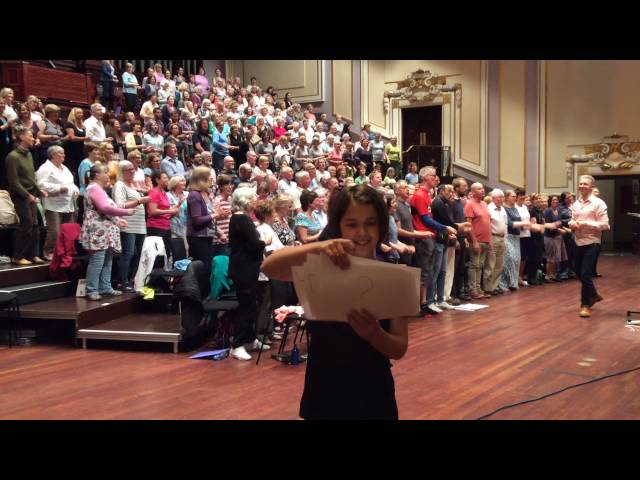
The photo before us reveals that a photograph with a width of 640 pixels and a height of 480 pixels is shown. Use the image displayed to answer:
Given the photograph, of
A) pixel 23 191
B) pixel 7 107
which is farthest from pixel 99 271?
pixel 7 107

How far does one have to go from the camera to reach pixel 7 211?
652cm

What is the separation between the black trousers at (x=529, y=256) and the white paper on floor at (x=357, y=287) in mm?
8433

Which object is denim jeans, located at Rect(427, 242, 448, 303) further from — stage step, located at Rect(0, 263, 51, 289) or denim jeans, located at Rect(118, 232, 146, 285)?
stage step, located at Rect(0, 263, 51, 289)

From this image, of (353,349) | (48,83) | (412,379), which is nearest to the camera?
(353,349)

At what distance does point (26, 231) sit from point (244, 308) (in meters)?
3.01

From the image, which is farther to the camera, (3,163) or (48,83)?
(48,83)

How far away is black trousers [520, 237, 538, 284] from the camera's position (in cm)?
951

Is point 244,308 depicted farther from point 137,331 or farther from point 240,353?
point 137,331

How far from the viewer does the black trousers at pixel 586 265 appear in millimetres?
6500

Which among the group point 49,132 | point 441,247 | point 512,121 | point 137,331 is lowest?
point 137,331

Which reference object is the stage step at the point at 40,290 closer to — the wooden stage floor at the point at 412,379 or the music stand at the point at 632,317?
the wooden stage floor at the point at 412,379

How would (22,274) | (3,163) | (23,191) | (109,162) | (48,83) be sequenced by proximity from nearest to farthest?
Answer: 1. (22,274)
2. (23,191)
3. (109,162)
4. (3,163)
5. (48,83)

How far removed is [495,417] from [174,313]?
3.54 metres
